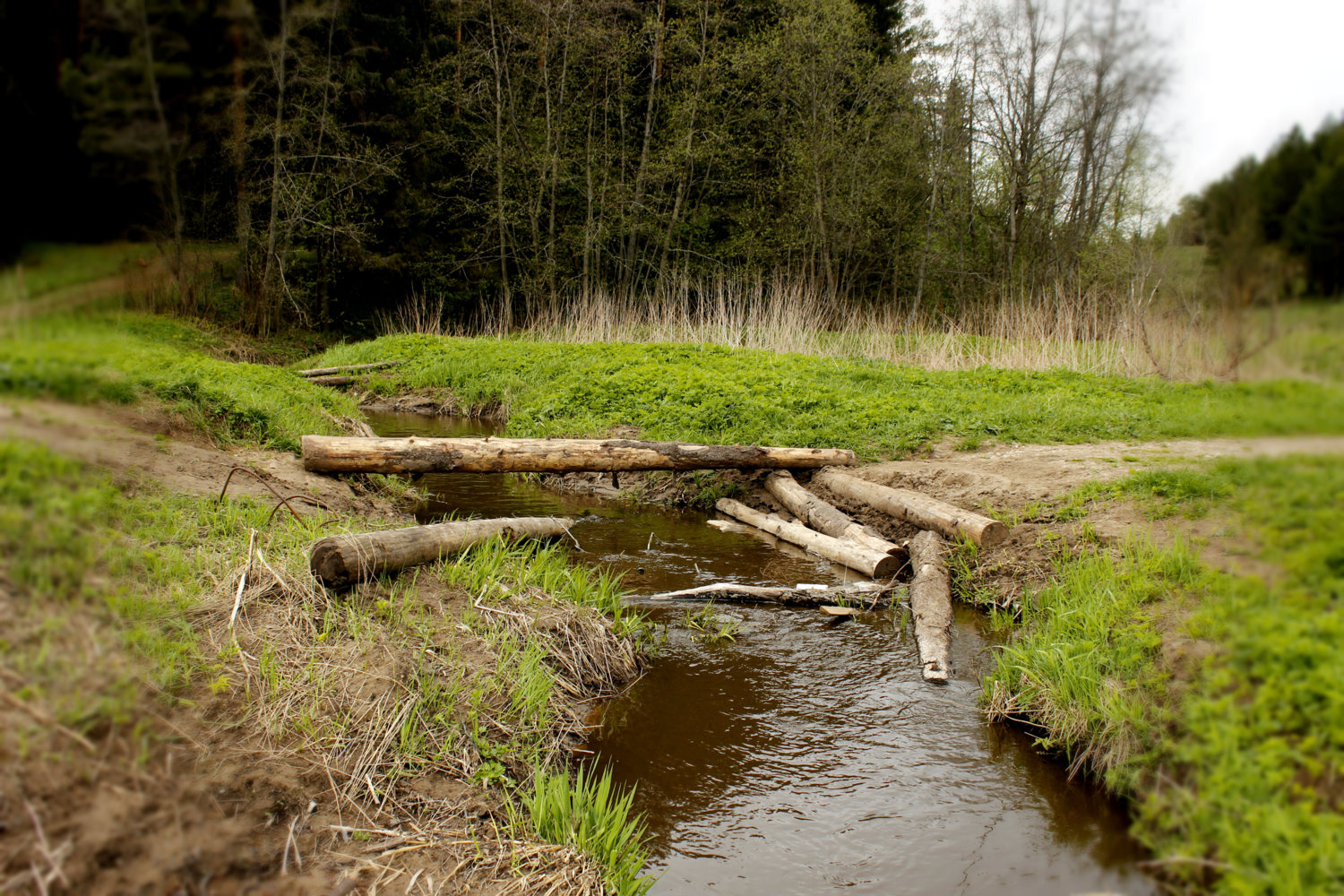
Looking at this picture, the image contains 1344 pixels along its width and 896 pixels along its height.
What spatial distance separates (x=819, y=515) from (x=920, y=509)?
952mm

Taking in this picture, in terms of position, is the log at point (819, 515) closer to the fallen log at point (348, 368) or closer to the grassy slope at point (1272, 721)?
the grassy slope at point (1272, 721)

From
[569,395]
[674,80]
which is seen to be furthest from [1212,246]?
[674,80]

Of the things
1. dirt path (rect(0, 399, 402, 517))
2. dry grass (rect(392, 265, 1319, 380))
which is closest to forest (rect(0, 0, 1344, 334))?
dry grass (rect(392, 265, 1319, 380))

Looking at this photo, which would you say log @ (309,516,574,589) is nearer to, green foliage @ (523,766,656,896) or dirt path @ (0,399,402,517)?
dirt path @ (0,399,402,517)

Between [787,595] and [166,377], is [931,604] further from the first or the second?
[166,377]

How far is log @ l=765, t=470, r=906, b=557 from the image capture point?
609 centimetres

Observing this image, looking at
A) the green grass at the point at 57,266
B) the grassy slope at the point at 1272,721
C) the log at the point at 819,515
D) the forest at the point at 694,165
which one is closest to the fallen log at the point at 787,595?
the log at the point at 819,515

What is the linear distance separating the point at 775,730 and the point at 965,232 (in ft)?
73.3

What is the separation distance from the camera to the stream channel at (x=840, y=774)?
116 inches

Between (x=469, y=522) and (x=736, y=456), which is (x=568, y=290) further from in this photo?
(x=469, y=522)

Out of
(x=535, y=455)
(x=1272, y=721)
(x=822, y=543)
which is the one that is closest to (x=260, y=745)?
(x=1272, y=721)

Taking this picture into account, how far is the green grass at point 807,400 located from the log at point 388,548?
172 inches

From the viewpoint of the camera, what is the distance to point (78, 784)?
1.25 metres

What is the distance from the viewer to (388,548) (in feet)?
12.6
